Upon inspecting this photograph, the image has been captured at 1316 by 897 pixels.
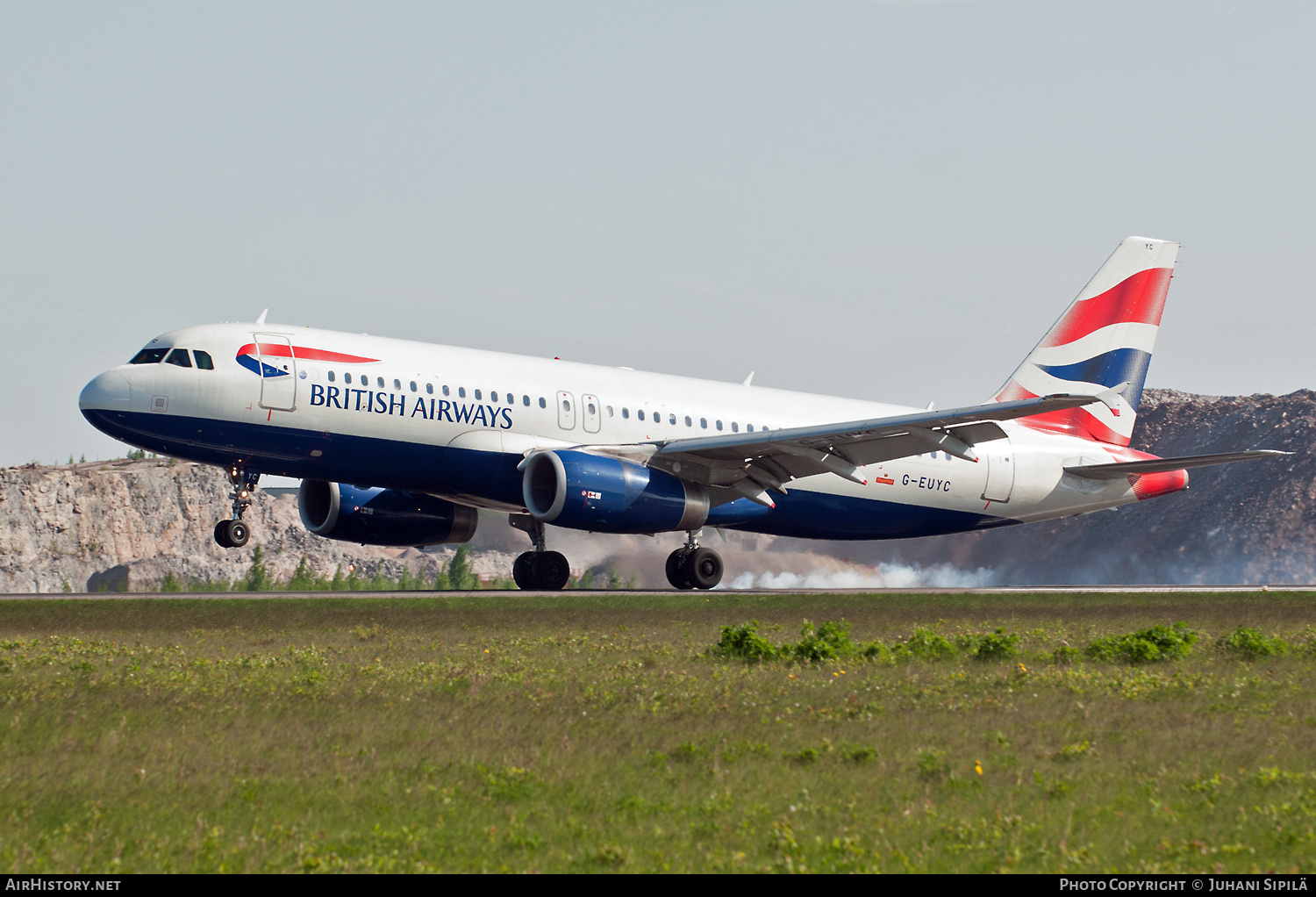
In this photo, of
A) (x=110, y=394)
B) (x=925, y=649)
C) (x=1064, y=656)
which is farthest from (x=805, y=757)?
(x=110, y=394)

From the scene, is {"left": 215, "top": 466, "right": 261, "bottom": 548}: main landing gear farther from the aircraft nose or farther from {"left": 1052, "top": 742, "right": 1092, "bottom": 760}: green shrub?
{"left": 1052, "top": 742, "right": 1092, "bottom": 760}: green shrub

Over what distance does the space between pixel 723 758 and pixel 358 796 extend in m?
2.76

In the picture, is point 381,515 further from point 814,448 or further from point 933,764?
point 933,764

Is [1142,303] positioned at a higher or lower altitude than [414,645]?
higher

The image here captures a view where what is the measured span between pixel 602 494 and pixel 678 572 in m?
4.77

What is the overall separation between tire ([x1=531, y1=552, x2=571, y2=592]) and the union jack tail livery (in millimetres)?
13848

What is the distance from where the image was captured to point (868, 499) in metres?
31.6

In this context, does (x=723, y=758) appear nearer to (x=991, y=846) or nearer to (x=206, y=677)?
(x=991, y=846)

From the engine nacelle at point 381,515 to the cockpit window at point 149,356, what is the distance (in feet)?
21.2

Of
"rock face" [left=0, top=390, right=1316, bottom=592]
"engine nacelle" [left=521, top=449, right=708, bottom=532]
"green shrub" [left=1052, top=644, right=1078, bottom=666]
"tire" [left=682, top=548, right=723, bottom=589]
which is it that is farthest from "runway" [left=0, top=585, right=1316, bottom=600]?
"green shrub" [left=1052, top=644, right=1078, bottom=666]

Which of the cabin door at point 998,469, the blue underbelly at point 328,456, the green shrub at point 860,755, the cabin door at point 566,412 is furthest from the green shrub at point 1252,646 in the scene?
the cabin door at point 998,469

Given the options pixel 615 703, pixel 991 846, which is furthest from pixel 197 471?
pixel 991 846

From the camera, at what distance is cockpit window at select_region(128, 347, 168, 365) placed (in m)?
25.2

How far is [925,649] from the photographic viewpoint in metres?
16.4
